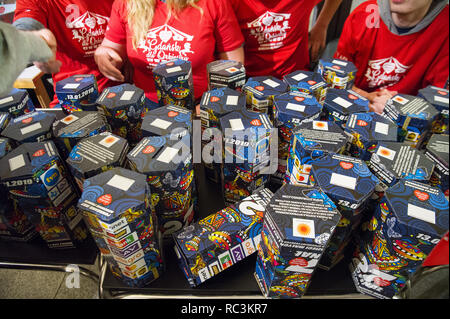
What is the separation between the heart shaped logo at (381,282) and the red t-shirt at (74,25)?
1804 millimetres

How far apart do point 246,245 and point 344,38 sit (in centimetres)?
146

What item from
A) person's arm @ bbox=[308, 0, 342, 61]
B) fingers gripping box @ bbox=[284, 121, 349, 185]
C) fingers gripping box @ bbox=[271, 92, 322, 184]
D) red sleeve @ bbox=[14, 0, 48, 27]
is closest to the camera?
fingers gripping box @ bbox=[284, 121, 349, 185]

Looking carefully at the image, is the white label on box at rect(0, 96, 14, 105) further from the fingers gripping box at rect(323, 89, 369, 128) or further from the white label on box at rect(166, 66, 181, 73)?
the fingers gripping box at rect(323, 89, 369, 128)

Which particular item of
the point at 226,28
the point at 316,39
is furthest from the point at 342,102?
the point at 316,39

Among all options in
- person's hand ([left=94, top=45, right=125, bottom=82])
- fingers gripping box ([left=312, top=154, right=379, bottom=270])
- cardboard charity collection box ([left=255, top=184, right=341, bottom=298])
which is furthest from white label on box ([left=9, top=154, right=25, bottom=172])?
person's hand ([left=94, top=45, right=125, bottom=82])

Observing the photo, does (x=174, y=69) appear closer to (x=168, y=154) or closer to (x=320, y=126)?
(x=168, y=154)

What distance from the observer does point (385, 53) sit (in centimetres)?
149

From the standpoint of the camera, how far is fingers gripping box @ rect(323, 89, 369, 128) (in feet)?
3.26

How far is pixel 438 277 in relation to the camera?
0.48 meters

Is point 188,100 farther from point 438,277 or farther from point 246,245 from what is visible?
point 438,277

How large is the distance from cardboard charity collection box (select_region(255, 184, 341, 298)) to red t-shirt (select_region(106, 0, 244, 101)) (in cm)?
102

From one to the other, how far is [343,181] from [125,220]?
575 millimetres

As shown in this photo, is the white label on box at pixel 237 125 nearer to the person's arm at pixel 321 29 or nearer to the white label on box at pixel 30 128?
the white label on box at pixel 30 128

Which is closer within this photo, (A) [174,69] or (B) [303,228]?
(B) [303,228]
